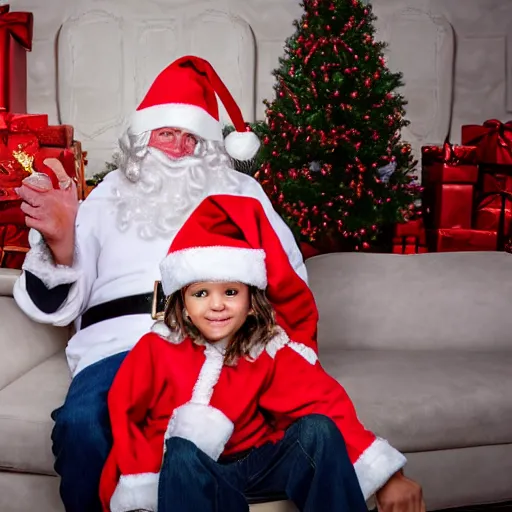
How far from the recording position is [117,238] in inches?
75.1

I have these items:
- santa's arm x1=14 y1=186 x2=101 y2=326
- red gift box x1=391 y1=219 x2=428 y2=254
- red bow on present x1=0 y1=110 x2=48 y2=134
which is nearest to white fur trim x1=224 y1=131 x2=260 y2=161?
santa's arm x1=14 y1=186 x2=101 y2=326

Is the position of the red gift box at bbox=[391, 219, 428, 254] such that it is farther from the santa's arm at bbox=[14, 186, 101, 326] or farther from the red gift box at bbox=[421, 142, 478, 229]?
the santa's arm at bbox=[14, 186, 101, 326]

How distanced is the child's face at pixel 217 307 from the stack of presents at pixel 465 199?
3.90m

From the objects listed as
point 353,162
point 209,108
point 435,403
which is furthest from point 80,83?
point 435,403

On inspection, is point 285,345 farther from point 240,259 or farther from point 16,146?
point 16,146

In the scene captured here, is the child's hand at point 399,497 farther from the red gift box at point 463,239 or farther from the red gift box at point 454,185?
the red gift box at point 454,185

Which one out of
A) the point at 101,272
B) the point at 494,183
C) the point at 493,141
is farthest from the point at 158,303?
the point at 493,141

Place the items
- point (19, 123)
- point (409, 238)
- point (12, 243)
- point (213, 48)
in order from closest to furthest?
point (12, 243) < point (19, 123) < point (409, 238) < point (213, 48)

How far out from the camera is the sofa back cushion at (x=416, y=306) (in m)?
2.23

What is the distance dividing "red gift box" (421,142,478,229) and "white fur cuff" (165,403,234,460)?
13.8ft

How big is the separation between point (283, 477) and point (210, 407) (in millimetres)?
196

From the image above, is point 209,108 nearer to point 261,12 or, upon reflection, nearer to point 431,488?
point 431,488

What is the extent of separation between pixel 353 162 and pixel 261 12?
81.3 inches

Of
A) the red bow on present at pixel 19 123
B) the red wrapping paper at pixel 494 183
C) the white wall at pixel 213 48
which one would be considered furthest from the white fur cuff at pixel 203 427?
the white wall at pixel 213 48
